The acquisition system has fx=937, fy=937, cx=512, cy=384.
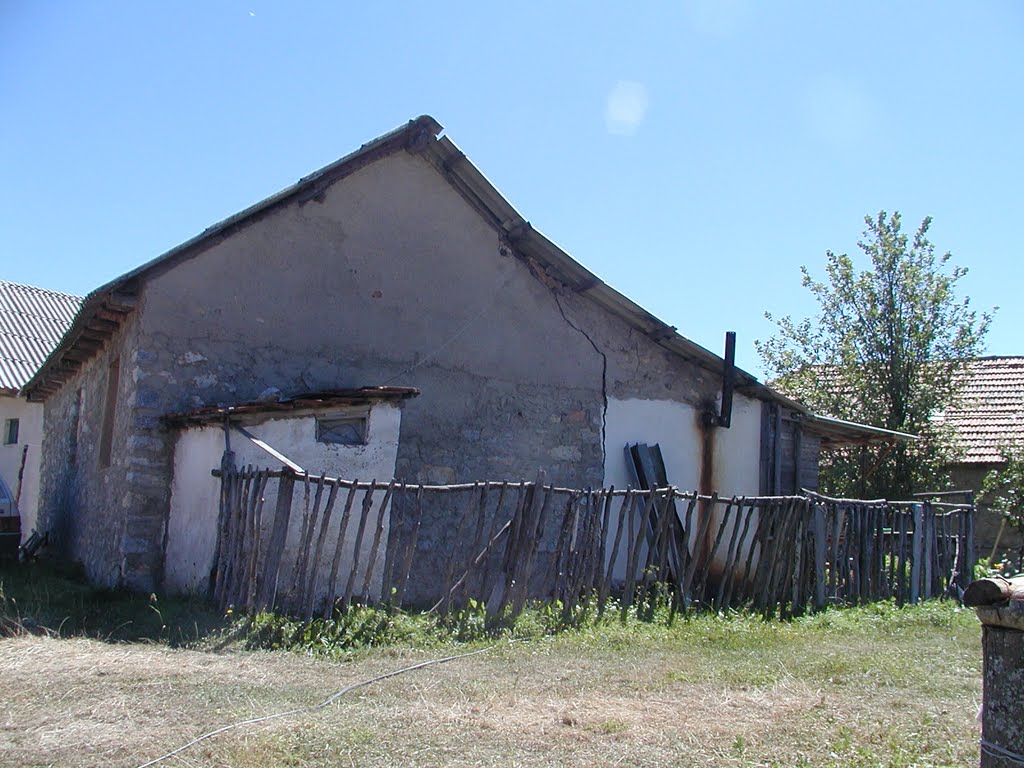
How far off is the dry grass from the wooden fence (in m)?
0.83

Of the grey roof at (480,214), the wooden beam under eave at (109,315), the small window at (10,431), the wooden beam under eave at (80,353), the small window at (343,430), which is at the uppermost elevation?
the grey roof at (480,214)

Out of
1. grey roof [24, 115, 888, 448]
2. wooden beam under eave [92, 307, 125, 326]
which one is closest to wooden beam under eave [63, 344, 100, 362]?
grey roof [24, 115, 888, 448]

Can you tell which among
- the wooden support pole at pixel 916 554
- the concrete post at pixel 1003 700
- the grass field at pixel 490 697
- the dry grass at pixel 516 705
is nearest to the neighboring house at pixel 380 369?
the grass field at pixel 490 697

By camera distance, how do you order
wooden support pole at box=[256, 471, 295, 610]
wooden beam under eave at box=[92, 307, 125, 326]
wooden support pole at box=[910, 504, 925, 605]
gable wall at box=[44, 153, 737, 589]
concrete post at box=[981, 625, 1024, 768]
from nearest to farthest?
concrete post at box=[981, 625, 1024, 768] < wooden support pole at box=[256, 471, 295, 610] < gable wall at box=[44, 153, 737, 589] < wooden beam under eave at box=[92, 307, 125, 326] < wooden support pole at box=[910, 504, 925, 605]

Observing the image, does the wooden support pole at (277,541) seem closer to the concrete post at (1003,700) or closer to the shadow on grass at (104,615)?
the shadow on grass at (104,615)

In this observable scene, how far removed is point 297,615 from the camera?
6.95 m

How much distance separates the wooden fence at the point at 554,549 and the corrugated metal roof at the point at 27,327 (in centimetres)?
1196

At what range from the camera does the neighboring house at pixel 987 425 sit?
56.9ft

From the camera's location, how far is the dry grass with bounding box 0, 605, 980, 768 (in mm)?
4355

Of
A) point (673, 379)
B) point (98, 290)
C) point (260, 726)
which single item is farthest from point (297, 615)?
point (673, 379)

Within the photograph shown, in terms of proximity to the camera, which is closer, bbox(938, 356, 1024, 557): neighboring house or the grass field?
the grass field

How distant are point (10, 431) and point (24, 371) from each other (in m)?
1.30

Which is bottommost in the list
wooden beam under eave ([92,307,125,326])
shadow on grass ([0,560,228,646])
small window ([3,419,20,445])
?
shadow on grass ([0,560,228,646])

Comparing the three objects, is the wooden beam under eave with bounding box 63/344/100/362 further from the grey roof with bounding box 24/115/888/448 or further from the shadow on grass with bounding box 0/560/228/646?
the shadow on grass with bounding box 0/560/228/646
